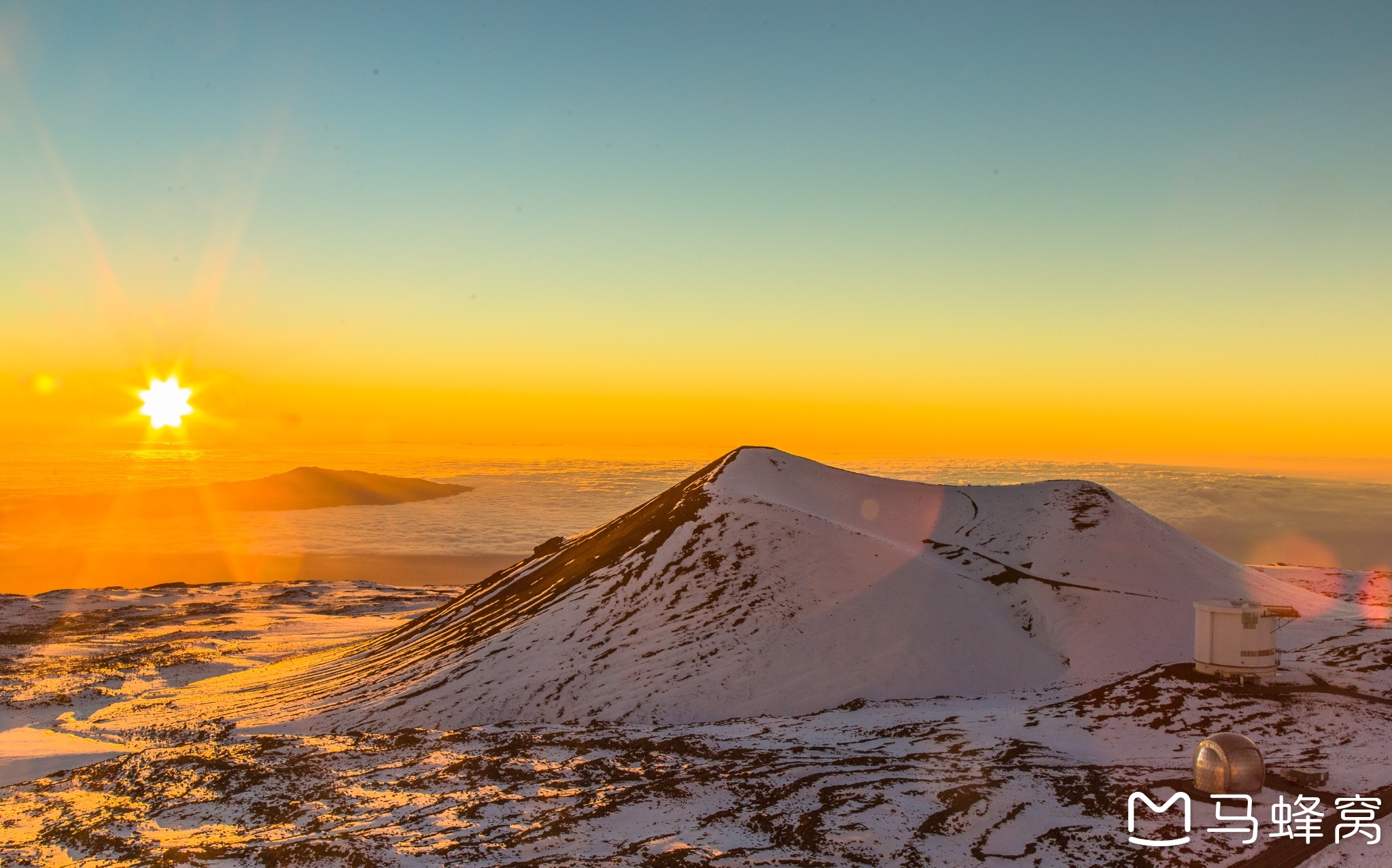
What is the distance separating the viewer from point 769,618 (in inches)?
785

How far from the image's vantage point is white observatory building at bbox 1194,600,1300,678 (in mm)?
15047

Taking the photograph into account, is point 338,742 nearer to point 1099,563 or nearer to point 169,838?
point 169,838

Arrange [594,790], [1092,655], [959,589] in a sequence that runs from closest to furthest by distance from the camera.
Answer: [594,790]
[1092,655]
[959,589]

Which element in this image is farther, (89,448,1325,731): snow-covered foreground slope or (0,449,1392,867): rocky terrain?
(89,448,1325,731): snow-covered foreground slope

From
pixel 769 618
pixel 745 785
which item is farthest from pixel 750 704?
pixel 745 785

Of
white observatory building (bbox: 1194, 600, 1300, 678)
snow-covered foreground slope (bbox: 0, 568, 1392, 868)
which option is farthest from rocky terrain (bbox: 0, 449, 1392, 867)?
white observatory building (bbox: 1194, 600, 1300, 678)

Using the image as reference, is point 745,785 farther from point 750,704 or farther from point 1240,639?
point 1240,639

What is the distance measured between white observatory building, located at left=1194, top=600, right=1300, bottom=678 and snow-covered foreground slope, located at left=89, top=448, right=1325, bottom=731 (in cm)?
410

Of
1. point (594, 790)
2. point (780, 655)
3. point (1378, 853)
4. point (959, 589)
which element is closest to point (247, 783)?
point (594, 790)

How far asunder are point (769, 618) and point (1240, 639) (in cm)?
933

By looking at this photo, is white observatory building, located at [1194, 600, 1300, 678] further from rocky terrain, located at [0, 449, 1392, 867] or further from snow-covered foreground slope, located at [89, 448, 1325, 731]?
snow-covered foreground slope, located at [89, 448, 1325, 731]

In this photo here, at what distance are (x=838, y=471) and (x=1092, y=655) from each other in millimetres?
11469

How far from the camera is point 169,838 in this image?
10984mm

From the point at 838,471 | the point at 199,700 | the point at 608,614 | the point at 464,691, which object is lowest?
the point at 199,700
